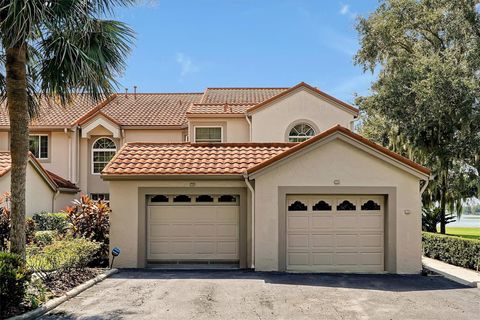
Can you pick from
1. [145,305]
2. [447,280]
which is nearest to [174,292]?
[145,305]

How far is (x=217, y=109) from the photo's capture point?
81.3ft

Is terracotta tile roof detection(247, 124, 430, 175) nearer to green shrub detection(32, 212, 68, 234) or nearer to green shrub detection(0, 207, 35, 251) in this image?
green shrub detection(0, 207, 35, 251)

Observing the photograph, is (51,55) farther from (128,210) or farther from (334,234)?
(334,234)

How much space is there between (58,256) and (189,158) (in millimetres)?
5725

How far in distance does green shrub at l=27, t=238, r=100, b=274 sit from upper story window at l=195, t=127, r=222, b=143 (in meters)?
12.8

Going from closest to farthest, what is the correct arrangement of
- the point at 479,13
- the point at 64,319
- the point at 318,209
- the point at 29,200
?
1. the point at 64,319
2. the point at 318,209
3. the point at 479,13
4. the point at 29,200

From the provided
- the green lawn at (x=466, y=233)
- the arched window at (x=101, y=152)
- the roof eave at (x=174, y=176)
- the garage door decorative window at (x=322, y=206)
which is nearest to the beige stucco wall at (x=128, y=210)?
the roof eave at (x=174, y=176)

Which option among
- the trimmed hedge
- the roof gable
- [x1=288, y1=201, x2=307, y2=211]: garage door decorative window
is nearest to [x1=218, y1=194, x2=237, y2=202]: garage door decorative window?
[x1=288, y1=201, x2=307, y2=211]: garage door decorative window

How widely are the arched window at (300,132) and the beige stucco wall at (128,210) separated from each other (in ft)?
31.8

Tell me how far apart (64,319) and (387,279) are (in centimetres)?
868

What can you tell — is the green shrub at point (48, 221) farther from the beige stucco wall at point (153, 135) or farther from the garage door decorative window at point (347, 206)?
the garage door decorative window at point (347, 206)

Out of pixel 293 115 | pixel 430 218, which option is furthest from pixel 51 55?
pixel 430 218

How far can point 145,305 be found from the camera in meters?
9.50

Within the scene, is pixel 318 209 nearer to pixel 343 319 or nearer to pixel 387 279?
pixel 387 279
